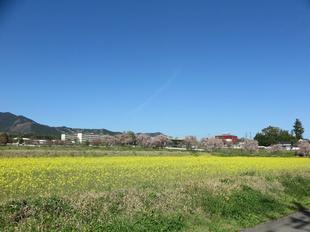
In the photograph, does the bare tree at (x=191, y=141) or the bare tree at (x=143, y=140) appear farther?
the bare tree at (x=191, y=141)

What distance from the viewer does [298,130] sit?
163625 millimetres

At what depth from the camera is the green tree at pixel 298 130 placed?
16290cm

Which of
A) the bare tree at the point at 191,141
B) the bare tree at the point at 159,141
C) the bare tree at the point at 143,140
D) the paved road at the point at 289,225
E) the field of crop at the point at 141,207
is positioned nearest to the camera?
the field of crop at the point at 141,207

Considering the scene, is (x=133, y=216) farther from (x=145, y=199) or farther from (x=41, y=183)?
(x=41, y=183)

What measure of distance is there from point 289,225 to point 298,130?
530ft

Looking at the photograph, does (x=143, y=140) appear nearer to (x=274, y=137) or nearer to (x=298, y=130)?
(x=274, y=137)

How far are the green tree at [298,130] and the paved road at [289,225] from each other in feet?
519

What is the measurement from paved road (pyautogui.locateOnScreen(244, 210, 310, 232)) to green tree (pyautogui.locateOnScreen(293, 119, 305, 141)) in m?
158

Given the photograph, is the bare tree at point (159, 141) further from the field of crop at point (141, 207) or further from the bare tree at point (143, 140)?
the field of crop at point (141, 207)

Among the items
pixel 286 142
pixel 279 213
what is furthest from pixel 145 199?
pixel 286 142

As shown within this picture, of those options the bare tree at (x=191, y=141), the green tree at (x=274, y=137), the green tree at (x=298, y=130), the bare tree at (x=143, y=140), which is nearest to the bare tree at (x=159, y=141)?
the bare tree at (x=143, y=140)

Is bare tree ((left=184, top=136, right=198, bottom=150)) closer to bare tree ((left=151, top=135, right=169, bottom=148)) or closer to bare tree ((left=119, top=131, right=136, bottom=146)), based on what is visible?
bare tree ((left=151, top=135, right=169, bottom=148))

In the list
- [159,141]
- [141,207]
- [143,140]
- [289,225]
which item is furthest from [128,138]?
[141,207]

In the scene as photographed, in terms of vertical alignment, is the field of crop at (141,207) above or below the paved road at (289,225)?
above
